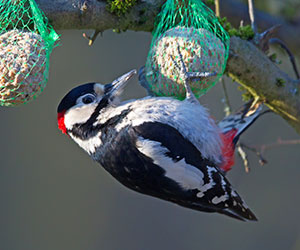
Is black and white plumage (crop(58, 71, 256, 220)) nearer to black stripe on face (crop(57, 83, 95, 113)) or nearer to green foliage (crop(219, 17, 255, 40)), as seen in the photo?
black stripe on face (crop(57, 83, 95, 113))

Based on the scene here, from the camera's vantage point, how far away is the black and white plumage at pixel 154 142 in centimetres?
225

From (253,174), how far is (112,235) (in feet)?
5.10

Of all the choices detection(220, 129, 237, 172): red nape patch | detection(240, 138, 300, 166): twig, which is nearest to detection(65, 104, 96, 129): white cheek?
detection(220, 129, 237, 172): red nape patch

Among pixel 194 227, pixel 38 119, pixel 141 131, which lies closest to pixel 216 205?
pixel 141 131

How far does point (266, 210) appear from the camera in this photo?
5.07m

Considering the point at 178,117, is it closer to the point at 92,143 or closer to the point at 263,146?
the point at 92,143

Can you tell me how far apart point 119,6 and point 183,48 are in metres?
0.36

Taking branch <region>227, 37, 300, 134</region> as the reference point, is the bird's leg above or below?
above

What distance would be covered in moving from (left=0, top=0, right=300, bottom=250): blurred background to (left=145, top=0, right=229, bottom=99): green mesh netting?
8.34 feet

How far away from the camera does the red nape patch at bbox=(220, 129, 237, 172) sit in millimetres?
2467

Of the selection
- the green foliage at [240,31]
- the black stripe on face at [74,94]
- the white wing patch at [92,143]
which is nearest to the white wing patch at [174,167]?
the white wing patch at [92,143]

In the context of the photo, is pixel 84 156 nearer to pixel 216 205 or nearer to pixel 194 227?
pixel 194 227

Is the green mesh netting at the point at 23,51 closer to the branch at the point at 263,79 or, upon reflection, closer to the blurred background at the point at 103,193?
the branch at the point at 263,79

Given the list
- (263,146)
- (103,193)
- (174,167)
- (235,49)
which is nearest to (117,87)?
(174,167)
